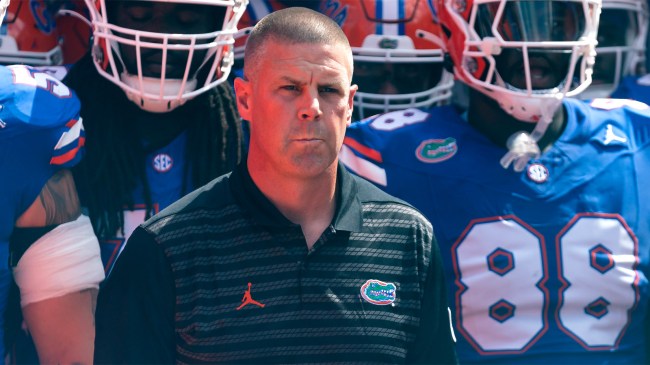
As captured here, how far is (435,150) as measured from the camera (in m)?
3.16

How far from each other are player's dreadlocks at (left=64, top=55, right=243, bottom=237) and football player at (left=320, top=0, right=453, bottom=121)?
0.57 metres

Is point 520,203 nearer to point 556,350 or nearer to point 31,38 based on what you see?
point 556,350

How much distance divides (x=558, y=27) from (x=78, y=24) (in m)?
1.81

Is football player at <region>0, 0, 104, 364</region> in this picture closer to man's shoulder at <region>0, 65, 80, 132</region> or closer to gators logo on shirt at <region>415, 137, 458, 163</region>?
man's shoulder at <region>0, 65, 80, 132</region>

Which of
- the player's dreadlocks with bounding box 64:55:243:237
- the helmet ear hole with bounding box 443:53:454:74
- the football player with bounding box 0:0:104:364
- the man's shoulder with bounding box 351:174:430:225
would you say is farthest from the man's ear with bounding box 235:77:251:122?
the helmet ear hole with bounding box 443:53:454:74

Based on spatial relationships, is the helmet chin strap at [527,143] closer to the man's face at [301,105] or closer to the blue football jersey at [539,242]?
the blue football jersey at [539,242]

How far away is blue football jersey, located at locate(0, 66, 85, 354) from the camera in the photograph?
8.91 feet

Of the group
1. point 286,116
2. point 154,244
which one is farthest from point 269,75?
point 154,244

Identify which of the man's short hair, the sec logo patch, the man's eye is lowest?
the sec logo patch

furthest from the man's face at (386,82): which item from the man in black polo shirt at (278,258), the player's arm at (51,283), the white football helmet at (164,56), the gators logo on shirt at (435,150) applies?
the man in black polo shirt at (278,258)

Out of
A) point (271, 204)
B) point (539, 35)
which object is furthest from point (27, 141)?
point (539, 35)

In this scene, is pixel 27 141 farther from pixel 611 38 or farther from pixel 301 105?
pixel 611 38

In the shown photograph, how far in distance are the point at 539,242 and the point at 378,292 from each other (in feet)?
3.05

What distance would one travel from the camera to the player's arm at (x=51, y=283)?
2.77 m
